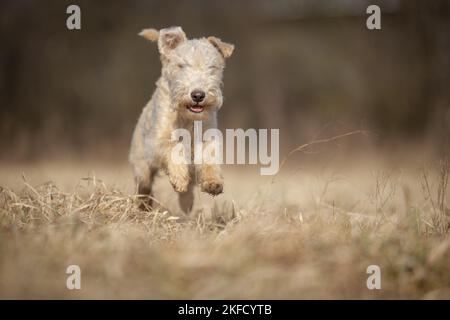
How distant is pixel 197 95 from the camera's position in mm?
4828

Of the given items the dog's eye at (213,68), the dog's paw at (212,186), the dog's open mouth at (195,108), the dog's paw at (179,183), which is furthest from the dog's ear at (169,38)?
the dog's paw at (212,186)

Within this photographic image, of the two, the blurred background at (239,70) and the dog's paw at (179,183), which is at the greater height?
the blurred background at (239,70)

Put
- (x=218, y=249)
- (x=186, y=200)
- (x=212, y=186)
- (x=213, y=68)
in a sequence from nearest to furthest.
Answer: (x=218, y=249) < (x=212, y=186) < (x=213, y=68) < (x=186, y=200)

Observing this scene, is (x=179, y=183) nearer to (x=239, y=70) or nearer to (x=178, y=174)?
(x=178, y=174)

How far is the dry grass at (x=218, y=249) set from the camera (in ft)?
11.1

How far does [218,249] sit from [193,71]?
1737mm

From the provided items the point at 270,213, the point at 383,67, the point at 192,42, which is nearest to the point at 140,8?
the point at 383,67

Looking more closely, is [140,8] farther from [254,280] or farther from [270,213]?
[254,280]

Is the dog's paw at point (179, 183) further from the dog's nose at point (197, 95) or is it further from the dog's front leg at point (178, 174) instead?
the dog's nose at point (197, 95)

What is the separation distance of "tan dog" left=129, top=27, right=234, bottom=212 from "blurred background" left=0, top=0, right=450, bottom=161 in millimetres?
6310

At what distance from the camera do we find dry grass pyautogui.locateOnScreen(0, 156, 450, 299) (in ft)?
11.1

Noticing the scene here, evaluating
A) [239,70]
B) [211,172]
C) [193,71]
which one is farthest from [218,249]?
[239,70]
